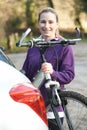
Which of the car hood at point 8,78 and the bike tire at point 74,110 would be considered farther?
the bike tire at point 74,110

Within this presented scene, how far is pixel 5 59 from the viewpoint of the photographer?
4.60 metres

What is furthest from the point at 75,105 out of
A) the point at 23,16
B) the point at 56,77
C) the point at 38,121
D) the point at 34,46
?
the point at 23,16

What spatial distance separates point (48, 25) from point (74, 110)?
842 mm

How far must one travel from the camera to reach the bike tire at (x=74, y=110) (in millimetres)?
4598

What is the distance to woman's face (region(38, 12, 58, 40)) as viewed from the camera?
469 cm

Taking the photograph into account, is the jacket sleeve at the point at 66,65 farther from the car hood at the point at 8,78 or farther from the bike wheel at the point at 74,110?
the car hood at the point at 8,78

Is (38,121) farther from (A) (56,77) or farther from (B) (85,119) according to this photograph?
(B) (85,119)

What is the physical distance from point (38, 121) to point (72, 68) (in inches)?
47.0

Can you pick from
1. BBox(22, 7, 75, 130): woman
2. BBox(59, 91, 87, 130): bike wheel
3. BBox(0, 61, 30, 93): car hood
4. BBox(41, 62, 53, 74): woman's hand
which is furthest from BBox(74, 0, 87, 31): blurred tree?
BBox(0, 61, 30, 93): car hood

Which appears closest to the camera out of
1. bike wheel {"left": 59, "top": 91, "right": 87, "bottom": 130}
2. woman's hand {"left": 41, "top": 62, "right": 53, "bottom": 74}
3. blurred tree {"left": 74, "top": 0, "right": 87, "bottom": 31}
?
woman's hand {"left": 41, "top": 62, "right": 53, "bottom": 74}

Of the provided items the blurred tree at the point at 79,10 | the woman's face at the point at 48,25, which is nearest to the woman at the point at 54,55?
the woman's face at the point at 48,25

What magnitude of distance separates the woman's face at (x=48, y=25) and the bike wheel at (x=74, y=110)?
1.81 ft

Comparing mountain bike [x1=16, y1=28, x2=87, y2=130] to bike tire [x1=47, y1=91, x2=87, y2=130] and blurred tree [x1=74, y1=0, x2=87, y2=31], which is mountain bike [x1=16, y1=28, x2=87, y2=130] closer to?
bike tire [x1=47, y1=91, x2=87, y2=130]

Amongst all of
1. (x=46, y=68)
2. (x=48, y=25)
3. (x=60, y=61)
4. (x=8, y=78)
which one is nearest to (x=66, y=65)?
(x=60, y=61)
